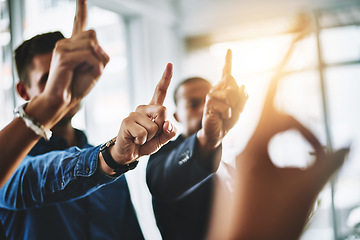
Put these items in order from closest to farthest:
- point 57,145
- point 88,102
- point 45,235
Result: point 45,235
point 57,145
point 88,102

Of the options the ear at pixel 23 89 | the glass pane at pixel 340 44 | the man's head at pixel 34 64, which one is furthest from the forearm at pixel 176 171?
the glass pane at pixel 340 44

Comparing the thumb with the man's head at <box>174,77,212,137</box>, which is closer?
the thumb

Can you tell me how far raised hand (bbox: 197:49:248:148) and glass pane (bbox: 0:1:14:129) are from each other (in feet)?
4.94

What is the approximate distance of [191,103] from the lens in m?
1.42

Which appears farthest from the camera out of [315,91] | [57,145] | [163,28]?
[163,28]

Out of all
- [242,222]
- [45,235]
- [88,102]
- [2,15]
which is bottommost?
[45,235]

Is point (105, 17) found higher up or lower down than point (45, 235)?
higher up

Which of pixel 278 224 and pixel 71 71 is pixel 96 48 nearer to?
pixel 71 71

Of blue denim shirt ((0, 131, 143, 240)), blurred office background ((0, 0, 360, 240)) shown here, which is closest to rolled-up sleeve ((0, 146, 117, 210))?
blue denim shirt ((0, 131, 143, 240))

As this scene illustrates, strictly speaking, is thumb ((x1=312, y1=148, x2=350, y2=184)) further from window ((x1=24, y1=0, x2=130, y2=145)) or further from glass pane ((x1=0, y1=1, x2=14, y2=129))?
glass pane ((x1=0, y1=1, x2=14, y2=129))

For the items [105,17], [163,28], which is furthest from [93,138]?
[163,28]

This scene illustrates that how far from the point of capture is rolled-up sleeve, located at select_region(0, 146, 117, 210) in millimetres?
671

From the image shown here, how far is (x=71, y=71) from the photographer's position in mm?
422

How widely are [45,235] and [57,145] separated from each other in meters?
0.23
